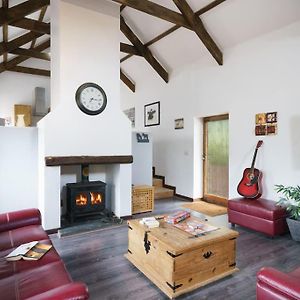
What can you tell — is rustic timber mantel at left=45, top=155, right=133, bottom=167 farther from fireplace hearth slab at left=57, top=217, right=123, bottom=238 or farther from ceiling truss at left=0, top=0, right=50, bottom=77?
ceiling truss at left=0, top=0, right=50, bottom=77

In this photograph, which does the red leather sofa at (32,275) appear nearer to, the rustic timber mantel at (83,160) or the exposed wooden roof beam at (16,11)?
the rustic timber mantel at (83,160)

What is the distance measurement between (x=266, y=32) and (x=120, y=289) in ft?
14.4

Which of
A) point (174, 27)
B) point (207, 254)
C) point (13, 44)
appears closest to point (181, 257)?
point (207, 254)

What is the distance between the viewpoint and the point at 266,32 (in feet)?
13.7

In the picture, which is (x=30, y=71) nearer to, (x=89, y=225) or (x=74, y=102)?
(x=74, y=102)

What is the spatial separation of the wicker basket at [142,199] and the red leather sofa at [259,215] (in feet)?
5.32

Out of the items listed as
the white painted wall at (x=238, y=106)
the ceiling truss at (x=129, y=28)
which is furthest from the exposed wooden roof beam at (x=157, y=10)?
the white painted wall at (x=238, y=106)

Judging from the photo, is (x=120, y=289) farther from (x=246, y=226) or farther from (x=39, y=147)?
(x=39, y=147)

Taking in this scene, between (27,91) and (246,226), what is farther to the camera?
(27,91)

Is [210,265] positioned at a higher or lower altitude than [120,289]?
higher

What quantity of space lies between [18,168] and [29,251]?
2.38 meters

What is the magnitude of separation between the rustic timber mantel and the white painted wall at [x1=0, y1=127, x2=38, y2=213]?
658mm

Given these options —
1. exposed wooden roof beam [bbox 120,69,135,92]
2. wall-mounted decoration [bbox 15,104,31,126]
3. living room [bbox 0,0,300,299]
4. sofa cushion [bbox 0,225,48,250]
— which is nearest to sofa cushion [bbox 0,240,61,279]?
sofa cushion [bbox 0,225,48,250]

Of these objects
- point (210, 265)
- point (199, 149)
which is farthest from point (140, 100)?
point (210, 265)
